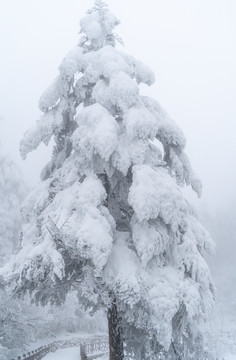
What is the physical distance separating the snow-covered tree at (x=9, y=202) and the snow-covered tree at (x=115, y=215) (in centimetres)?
2404

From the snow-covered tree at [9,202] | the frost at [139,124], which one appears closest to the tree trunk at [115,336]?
the frost at [139,124]

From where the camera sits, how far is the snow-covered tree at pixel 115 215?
945 centimetres

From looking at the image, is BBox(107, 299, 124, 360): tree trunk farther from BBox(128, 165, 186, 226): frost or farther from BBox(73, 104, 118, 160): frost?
BBox(73, 104, 118, 160): frost

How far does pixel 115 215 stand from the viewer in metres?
12.1

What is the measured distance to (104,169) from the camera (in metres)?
11.6

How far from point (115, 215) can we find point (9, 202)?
29.2 meters

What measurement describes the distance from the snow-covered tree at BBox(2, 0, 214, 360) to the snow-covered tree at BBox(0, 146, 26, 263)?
78.9 feet

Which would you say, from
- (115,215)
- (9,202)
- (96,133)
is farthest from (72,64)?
(9,202)

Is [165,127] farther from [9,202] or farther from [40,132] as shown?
[9,202]

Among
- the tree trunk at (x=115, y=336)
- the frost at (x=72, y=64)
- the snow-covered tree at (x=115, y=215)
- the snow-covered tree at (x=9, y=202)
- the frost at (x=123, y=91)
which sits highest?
the snow-covered tree at (x=9, y=202)

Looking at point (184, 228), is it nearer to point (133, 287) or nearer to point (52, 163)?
point (133, 287)

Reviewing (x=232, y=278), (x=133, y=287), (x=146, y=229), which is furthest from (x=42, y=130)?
(x=232, y=278)

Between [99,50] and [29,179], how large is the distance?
34.3 meters

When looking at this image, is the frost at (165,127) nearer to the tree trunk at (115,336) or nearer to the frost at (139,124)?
the frost at (139,124)
